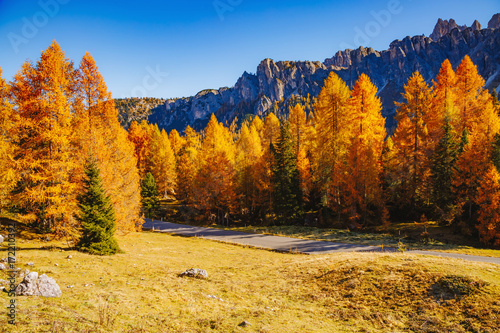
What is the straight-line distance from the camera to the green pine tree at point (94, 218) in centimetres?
1453

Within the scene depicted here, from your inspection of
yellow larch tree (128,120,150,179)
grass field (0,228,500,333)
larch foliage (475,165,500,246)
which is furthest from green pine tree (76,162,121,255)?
yellow larch tree (128,120,150,179)

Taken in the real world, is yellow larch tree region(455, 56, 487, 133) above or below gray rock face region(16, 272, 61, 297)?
above

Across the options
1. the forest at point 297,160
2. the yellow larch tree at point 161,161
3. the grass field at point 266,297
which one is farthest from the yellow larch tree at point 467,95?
the yellow larch tree at point 161,161

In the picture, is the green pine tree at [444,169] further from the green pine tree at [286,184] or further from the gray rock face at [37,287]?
the gray rock face at [37,287]

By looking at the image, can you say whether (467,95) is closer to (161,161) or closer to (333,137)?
(333,137)

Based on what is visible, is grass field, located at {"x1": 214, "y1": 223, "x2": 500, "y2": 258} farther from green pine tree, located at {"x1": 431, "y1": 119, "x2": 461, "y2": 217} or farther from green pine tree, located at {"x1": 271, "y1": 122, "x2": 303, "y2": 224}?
green pine tree, located at {"x1": 271, "y1": 122, "x2": 303, "y2": 224}

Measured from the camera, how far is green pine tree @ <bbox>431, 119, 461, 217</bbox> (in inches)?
1025

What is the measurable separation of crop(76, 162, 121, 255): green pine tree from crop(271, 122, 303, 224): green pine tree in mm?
22363

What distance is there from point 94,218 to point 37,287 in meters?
7.39

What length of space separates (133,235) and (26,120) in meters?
13.8

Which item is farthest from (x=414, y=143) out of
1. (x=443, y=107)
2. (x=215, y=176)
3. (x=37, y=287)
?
(x=37, y=287)

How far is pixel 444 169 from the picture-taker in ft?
87.0

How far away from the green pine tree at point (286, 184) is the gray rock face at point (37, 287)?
91.5 ft

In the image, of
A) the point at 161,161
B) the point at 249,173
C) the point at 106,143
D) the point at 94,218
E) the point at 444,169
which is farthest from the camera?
the point at 161,161
